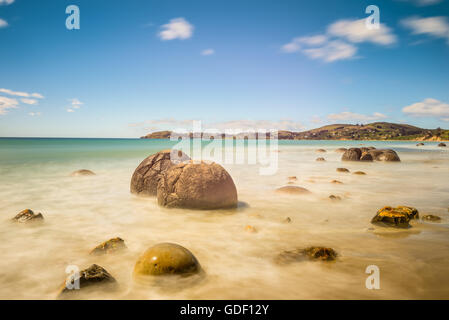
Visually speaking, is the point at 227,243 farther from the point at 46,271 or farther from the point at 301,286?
the point at 46,271

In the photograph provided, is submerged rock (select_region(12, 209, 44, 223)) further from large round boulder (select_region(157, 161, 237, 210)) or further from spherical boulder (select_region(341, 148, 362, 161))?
spherical boulder (select_region(341, 148, 362, 161))

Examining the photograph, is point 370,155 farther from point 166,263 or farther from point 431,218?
point 166,263

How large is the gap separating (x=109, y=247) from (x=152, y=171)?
4.32m

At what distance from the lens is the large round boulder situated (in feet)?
21.3

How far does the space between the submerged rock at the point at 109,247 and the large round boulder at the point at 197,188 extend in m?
2.32

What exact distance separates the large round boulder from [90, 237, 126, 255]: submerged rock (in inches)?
91.3

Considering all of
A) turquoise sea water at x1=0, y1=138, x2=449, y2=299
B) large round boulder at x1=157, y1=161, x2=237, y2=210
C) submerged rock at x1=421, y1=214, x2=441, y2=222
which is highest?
large round boulder at x1=157, y1=161, x2=237, y2=210

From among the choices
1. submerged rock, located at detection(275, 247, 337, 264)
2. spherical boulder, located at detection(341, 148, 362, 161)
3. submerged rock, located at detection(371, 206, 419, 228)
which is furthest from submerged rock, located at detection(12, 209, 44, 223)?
spherical boulder, located at detection(341, 148, 362, 161)

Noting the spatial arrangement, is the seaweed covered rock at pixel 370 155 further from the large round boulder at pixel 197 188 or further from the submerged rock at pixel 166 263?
the submerged rock at pixel 166 263

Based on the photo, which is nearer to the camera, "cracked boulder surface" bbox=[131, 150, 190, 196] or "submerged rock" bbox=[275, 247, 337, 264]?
"submerged rock" bbox=[275, 247, 337, 264]

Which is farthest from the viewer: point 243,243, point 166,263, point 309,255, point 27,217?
point 27,217

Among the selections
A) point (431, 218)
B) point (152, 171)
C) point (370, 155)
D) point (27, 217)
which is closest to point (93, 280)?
point (27, 217)

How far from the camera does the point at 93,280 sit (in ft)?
10.4
